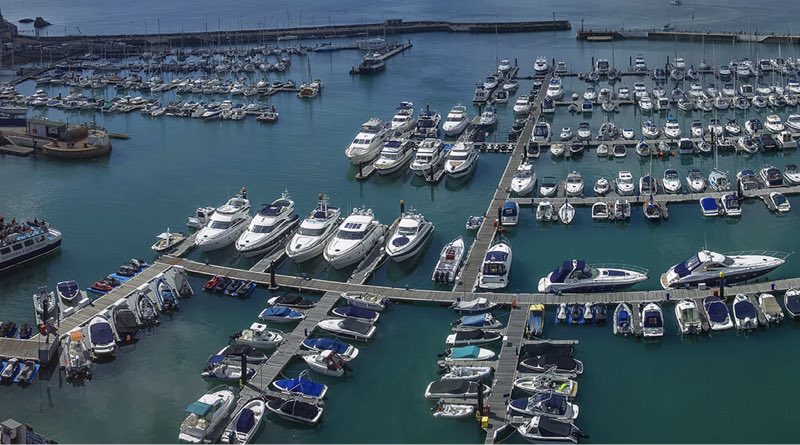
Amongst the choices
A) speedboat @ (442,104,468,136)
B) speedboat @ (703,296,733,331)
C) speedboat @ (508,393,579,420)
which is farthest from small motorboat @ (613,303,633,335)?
speedboat @ (442,104,468,136)

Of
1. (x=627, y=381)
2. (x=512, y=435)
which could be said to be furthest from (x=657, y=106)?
(x=512, y=435)

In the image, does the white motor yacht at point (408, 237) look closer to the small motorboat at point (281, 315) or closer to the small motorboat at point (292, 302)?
the small motorboat at point (292, 302)

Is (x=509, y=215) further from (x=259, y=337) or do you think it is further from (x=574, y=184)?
(x=259, y=337)

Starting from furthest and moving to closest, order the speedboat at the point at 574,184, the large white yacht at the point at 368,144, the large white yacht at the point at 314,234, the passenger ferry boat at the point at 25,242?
the large white yacht at the point at 368,144
the speedboat at the point at 574,184
the passenger ferry boat at the point at 25,242
the large white yacht at the point at 314,234

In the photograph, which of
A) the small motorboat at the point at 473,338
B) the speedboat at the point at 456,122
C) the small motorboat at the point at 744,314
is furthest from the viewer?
the speedboat at the point at 456,122

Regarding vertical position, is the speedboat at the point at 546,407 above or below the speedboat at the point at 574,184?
below

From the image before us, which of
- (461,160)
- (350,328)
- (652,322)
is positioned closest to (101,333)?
(350,328)

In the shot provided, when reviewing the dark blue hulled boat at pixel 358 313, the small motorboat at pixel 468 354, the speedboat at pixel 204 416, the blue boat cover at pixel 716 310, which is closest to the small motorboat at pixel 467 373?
the small motorboat at pixel 468 354
